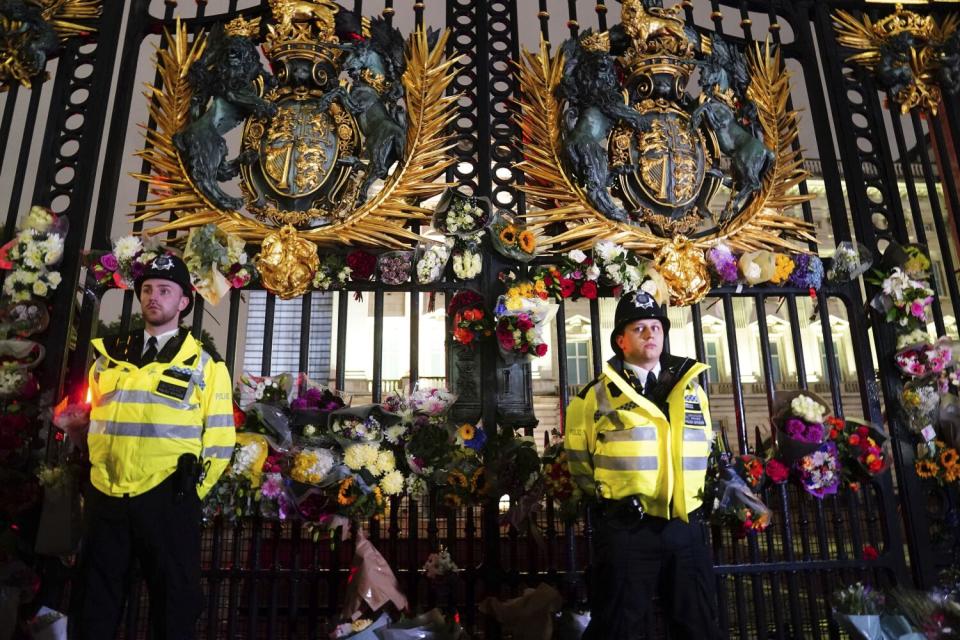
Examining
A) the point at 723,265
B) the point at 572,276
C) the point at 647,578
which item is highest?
the point at 723,265

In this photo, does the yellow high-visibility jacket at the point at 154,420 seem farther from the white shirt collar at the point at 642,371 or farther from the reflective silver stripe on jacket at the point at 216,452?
the white shirt collar at the point at 642,371

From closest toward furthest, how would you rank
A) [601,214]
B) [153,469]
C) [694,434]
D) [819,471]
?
[153,469], [694,434], [819,471], [601,214]

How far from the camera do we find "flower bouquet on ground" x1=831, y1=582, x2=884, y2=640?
3.95 metres

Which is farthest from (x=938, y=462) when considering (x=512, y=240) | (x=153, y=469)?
(x=153, y=469)

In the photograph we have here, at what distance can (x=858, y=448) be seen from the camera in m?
4.92

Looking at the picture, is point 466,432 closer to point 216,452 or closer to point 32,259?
point 216,452

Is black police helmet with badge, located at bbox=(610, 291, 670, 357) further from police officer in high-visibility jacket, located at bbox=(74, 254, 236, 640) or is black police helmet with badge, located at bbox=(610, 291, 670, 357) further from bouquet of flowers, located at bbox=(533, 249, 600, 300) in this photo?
police officer in high-visibility jacket, located at bbox=(74, 254, 236, 640)

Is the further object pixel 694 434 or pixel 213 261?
pixel 213 261

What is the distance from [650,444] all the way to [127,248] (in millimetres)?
3717

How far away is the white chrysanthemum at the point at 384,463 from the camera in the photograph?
4.41 meters

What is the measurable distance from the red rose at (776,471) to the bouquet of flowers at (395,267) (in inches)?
113

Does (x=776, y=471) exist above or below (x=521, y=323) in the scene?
below

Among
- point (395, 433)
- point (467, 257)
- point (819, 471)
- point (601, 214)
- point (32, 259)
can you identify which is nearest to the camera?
point (395, 433)

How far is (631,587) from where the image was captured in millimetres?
3305
